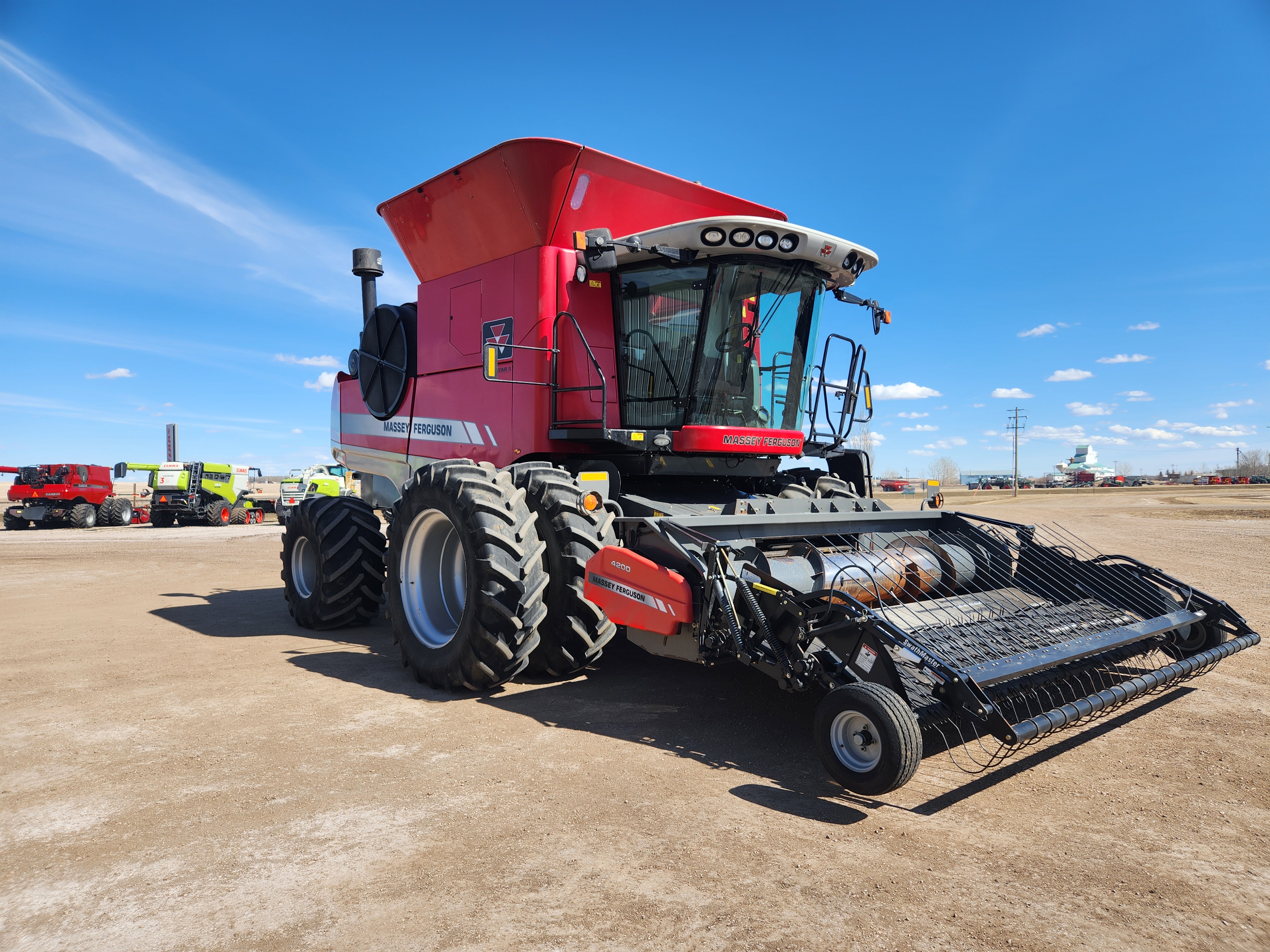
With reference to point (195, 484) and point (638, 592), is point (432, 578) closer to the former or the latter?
point (638, 592)

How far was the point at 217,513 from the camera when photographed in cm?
2780

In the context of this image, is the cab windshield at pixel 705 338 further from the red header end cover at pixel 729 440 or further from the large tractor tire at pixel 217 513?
the large tractor tire at pixel 217 513

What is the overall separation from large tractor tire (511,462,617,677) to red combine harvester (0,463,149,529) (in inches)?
1103

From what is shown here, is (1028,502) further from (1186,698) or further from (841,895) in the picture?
(841,895)

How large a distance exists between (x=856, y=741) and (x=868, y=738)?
0.06 m

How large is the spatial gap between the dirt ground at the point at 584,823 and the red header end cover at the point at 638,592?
2.01 feet

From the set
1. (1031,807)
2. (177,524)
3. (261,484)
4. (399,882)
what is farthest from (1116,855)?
(261,484)

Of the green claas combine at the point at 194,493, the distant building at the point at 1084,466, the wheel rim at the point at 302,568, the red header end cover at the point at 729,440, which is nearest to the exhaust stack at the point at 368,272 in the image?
the wheel rim at the point at 302,568

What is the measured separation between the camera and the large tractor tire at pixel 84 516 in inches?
1032

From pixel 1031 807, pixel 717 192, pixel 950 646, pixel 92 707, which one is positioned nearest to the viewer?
pixel 1031 807

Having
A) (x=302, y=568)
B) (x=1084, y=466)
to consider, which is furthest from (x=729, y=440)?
(x=1084, y=466)

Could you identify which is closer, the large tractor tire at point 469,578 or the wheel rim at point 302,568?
the large tractor tire at point 469,578

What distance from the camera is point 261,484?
91.5 meters

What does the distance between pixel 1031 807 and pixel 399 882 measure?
8.15ft
